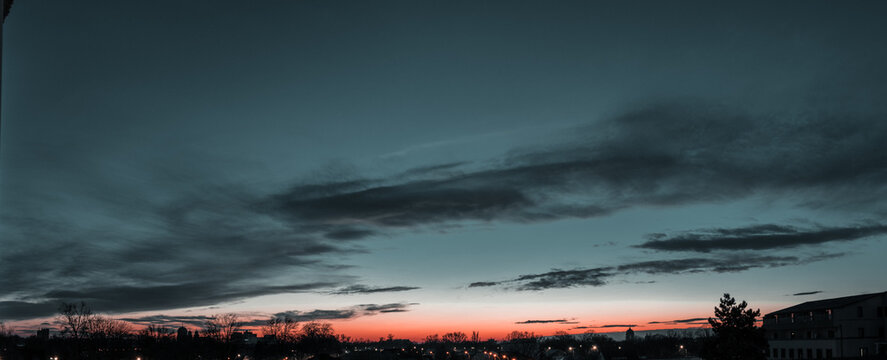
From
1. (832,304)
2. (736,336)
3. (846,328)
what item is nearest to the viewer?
(736,336)

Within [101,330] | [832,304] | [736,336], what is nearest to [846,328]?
[832,304]

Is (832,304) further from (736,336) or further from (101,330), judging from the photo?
(101,330)

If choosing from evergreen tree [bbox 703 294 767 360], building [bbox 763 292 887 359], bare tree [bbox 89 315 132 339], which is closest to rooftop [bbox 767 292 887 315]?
building [bbox 763 292 887 359]

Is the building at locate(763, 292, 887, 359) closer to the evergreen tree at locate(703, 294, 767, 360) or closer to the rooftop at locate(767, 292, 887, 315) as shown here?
the rooftop at locate(767, 292, 887, 315)

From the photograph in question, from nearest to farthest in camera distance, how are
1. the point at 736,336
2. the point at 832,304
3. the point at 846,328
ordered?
1. the point at 736,336
2. the point at 846,328
3. the point at 832,304

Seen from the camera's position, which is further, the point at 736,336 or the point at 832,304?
the point at 832,304

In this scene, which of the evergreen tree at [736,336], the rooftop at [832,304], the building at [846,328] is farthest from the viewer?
the rooftop at [832,304]

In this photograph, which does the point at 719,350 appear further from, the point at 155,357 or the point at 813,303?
the point at 155,357

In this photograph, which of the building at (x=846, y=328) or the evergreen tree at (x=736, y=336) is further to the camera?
the building at (x=846, y=328)

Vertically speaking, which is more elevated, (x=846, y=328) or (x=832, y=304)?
(x=832, y=304)

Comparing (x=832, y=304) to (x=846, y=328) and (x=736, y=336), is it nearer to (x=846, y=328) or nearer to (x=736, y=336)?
(x=846, y=328)

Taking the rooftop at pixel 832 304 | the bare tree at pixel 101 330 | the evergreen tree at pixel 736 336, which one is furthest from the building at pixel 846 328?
the bare tree at pixel 101 330

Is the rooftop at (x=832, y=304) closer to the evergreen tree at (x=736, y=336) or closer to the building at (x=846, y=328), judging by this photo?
the building at (x=846, y=328)

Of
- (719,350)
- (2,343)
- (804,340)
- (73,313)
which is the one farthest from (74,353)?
(804,340)
